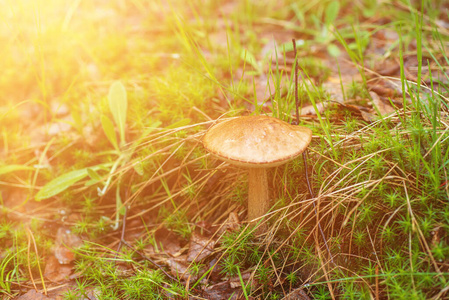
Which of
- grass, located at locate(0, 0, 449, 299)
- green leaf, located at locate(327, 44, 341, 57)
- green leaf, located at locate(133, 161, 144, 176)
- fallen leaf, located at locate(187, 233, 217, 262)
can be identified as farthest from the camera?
green leaf, located at locate(327, 44, 341, 57)

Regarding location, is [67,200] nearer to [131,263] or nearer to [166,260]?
[131,263]

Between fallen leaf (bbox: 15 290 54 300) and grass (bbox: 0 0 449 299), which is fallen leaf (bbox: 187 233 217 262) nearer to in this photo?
→ grass (bbox: 0 0 449 299)

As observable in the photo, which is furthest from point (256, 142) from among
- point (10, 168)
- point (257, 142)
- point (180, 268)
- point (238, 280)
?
point (10, 168)

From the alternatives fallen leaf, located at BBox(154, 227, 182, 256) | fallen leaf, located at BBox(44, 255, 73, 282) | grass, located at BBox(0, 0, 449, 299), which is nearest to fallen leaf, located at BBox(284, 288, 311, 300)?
grass, located at BBox(0, 0, 449, 299)

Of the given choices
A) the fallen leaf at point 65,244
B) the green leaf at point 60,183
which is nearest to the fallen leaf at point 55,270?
the fallen leaf at point 65,244

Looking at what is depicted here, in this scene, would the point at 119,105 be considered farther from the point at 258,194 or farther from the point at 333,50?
the point at 333,50

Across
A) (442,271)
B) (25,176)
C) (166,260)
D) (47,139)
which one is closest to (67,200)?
(25,176)
